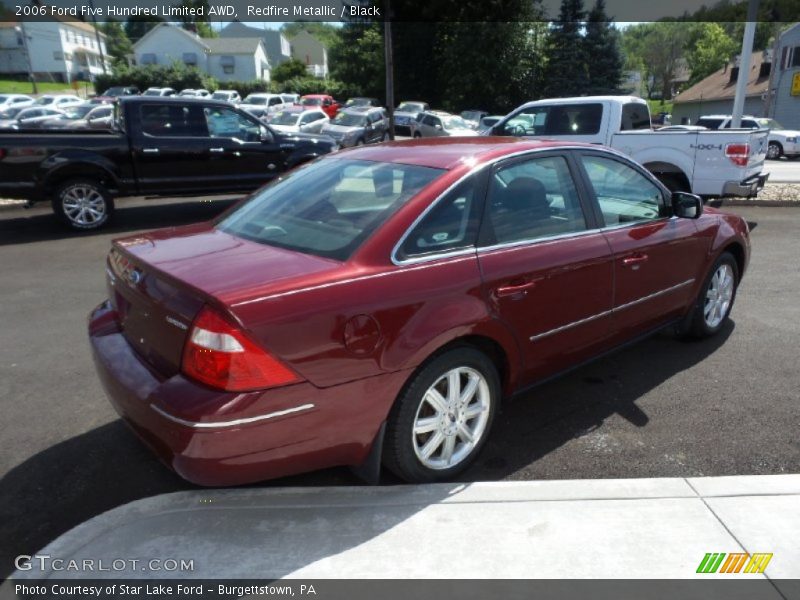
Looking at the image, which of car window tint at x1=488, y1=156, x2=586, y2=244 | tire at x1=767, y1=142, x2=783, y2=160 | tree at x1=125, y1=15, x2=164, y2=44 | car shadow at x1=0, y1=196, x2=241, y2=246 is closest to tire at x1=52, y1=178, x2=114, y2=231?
car shadow at x1=0, y1=196, x2=241, y2=246

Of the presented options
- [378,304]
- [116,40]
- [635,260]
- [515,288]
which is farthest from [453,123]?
[116,40]

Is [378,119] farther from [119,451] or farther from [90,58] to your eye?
[90,58]

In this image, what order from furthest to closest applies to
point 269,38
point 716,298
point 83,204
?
point 269,38 < point 83,204 < point 716,298

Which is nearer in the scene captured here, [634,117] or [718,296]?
[718,296]

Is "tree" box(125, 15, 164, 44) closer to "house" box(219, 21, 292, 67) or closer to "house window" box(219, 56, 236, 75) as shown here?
"house" box(219, 21, 292, 67)

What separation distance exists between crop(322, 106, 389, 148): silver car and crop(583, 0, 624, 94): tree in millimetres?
24077

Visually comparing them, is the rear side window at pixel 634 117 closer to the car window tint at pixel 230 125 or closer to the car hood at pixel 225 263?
the car window tint at pixel 230 125

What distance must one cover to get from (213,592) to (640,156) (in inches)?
374

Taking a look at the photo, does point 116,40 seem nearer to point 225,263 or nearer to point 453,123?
point 453,123

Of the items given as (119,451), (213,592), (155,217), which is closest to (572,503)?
(213,592)

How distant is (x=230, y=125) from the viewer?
33.7 feet

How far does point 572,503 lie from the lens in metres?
2.86

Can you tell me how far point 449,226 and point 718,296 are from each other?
113 inches

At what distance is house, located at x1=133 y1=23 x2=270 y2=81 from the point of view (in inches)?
2881
